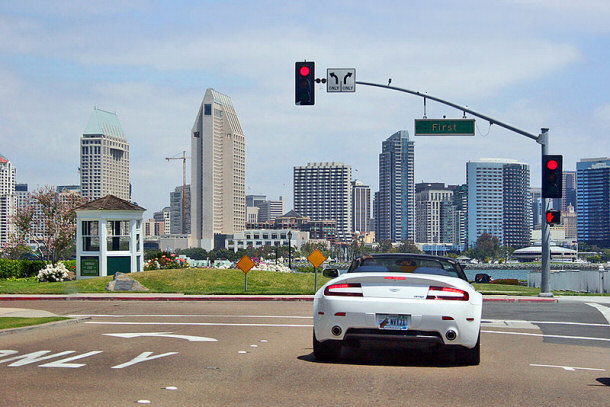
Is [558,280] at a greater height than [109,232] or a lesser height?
lesser

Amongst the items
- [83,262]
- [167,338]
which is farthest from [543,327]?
[83,262]

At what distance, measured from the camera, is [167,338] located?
1429 cm

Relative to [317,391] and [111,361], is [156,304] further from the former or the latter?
[317,391]

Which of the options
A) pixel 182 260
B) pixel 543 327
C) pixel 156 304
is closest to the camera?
pixel 543 327

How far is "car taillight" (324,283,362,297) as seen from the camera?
33.6 feet

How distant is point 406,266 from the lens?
11.9 m

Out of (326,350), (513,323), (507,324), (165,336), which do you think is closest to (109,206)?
(513,323)

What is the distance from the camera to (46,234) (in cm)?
6222

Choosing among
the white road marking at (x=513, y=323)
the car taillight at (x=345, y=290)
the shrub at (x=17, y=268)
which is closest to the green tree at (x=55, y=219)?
the shrub at (x=17, y=268)

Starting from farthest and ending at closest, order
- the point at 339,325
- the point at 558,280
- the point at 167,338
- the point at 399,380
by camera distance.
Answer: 1. the point at 558,280
2. the point at 167,338
3. the point at 339,325
4. the point at 399,380

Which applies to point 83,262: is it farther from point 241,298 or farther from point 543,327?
point 543,327

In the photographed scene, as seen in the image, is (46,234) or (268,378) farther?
(46,234)

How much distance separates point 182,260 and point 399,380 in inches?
1505

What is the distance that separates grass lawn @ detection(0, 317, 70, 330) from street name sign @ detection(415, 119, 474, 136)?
1478 cm
